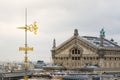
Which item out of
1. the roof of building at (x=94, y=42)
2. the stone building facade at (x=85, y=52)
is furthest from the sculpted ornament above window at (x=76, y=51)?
the roof of building at (x=94, y=42)

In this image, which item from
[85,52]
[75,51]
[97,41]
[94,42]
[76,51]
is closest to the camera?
[85,52]

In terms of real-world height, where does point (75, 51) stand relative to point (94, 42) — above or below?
below

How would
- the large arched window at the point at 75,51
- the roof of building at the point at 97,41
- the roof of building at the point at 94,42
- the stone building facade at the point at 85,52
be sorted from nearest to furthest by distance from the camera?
the stone building facade at the point at 85,52, the roof of building at the point at 94,42, the large arched window at the point at 75,51, the roof of building at the point at 97,41

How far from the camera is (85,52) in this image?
156 m

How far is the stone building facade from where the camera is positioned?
6097 inches

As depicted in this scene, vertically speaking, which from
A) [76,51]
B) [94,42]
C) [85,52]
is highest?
[94,42]

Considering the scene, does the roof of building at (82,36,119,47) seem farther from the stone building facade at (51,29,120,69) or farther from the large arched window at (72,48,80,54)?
the large arched window at (72,48,80,54)

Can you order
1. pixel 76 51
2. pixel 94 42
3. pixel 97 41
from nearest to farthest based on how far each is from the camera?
pixel 94 42
pixel 76 51
pixel 97 41

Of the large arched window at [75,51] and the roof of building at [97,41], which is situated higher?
the roof of building at [97,41]

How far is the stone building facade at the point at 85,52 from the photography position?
155 meters

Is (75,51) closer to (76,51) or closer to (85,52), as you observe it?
(76,51)

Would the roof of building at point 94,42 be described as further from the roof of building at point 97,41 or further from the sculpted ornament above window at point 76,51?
the sculpted ornament above window at point 76,51

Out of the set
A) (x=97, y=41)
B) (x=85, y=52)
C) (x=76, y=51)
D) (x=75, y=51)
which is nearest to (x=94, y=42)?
(x=97, y=41)

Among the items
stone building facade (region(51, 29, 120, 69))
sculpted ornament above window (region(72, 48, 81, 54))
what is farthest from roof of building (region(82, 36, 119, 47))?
sculpted ornament above window (region(72, 48, 81, 54))
